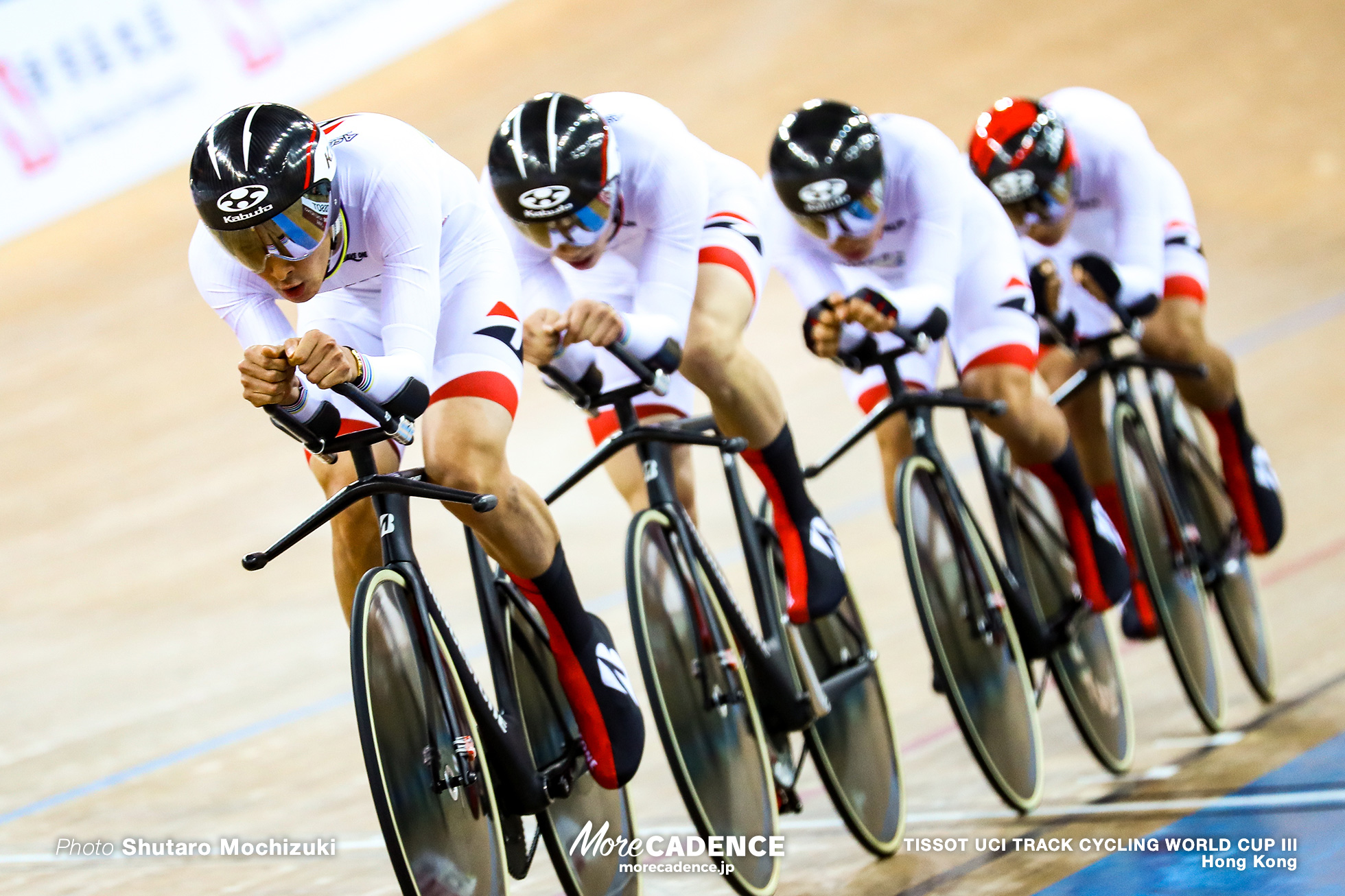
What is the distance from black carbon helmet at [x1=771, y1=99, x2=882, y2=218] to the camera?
3.10m

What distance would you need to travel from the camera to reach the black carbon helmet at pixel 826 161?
3104 millimetres

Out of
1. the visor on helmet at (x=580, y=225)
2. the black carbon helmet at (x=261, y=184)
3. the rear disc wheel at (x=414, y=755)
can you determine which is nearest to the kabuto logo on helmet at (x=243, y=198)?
the black carbon helmet at (x=261, y=184)

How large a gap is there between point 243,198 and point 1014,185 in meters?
2.34

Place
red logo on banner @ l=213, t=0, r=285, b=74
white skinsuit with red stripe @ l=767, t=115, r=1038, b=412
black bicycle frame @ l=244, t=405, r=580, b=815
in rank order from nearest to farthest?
black bicycle frame @ l=244, t=405, r=580, b=815 → white skinsuit with red stripe @ l=767, t=115, r=1038, b=412 → red logo on banner @ l=213, t=0, r=285, b=74

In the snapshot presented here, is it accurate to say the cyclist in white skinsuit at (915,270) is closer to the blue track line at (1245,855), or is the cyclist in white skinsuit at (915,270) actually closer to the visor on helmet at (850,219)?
the visor on helmet at (850,219)

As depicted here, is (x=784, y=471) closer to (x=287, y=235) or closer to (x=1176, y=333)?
(x=287, y=235)

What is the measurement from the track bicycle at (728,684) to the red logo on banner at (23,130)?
320 inches

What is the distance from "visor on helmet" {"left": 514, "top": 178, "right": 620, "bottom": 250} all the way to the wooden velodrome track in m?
1.45

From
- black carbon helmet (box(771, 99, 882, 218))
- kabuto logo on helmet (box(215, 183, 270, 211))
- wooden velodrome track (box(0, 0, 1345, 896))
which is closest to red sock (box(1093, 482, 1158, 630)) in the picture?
wooden velodrome track (box(0, 0, 1345, 896))

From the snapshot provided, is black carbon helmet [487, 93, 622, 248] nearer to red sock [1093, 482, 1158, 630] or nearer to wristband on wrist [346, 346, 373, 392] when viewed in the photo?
wristband on wrist [346, 346, 373, 392]

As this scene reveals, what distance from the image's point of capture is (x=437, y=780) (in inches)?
88.0


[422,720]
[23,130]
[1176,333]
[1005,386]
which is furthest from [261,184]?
[23,130]

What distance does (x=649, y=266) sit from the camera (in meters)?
2.90

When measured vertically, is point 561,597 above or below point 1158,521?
above
